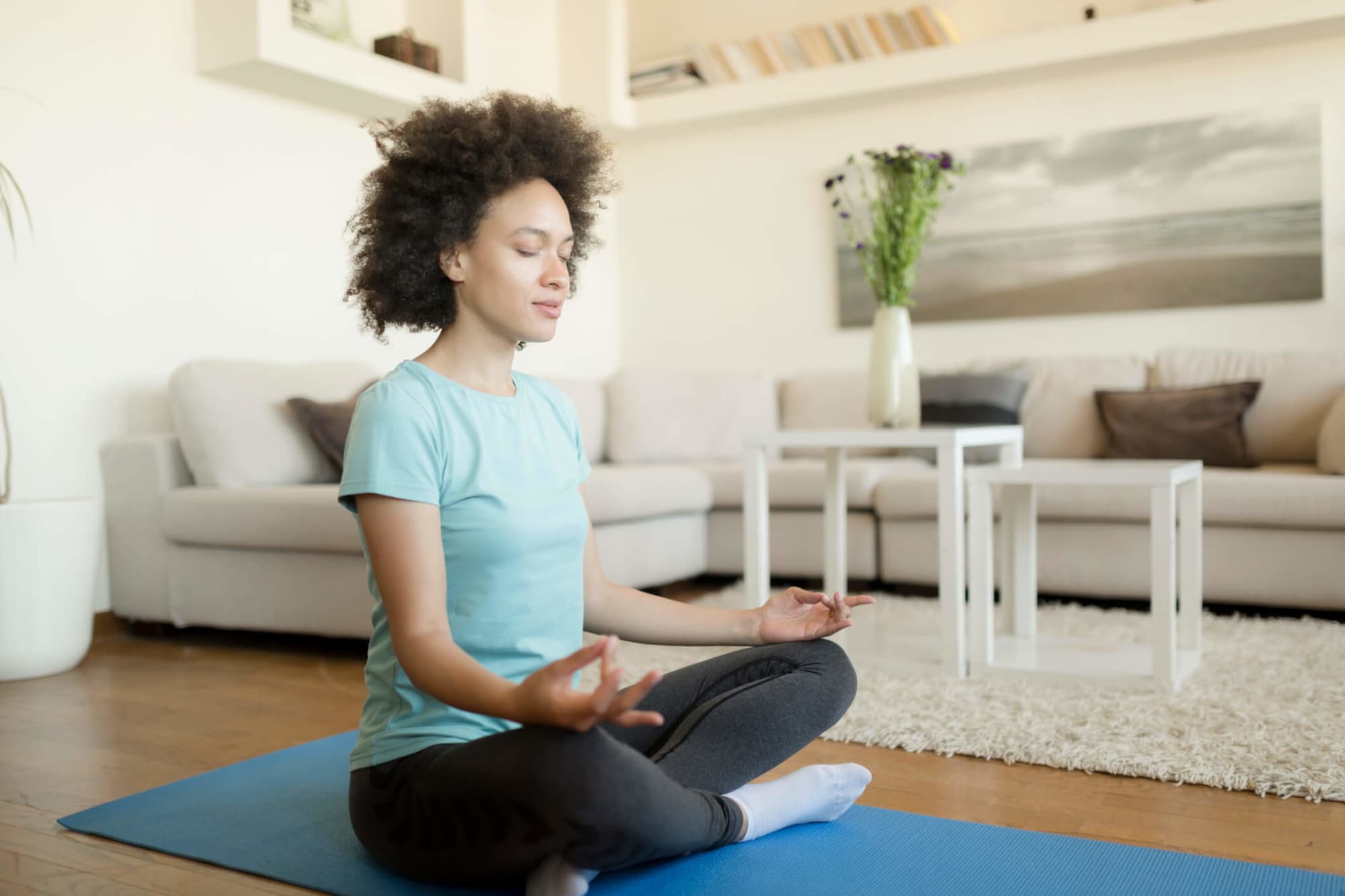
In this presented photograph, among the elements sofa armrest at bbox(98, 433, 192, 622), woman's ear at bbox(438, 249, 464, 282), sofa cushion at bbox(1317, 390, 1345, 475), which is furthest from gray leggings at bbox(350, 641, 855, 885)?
sofa cushion at bbox(1317, 390, 1345, 475)

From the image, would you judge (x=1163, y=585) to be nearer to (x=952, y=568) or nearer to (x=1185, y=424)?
(x=952, y=568)

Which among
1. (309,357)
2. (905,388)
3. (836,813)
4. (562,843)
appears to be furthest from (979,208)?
(562,843)

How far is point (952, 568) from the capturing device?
2555mm

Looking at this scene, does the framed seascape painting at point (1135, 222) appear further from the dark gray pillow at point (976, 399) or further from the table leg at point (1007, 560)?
the table leg at point (1007, 560)

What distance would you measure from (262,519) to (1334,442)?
308 centimetres

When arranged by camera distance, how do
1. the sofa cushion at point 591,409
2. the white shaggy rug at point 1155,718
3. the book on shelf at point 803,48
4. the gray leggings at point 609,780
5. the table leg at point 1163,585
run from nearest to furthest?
the gray leggings at point 609,780
the white shaggy rug at point 1155,718
the table leg at point 1163,585
the sofa cushion at point 591,409
the book on shelf at point 803,48

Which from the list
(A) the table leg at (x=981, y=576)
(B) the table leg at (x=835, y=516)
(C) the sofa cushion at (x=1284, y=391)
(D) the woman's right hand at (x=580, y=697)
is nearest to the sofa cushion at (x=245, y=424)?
(B) the table leg at (x=835, y=516)

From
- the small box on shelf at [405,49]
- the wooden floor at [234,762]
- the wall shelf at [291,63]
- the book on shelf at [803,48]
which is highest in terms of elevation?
the book on shelf at [803,48]

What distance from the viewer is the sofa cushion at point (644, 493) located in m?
3.37

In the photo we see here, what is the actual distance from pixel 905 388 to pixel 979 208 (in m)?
2.12

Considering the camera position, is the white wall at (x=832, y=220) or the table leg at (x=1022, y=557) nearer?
the table leg at (x=1022, y=557)

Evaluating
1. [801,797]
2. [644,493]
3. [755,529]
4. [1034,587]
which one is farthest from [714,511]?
[801,797]

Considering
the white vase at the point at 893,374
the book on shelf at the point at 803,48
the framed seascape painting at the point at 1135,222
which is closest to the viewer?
the white vase at the point at 893,374

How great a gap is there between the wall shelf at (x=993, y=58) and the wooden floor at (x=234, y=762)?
308 centimetres
